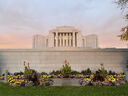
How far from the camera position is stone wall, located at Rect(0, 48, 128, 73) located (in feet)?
38.6

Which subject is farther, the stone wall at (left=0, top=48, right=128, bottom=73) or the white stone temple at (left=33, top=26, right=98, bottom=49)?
the white stone temple at (left=33, top=26, right=98, bottom=49)

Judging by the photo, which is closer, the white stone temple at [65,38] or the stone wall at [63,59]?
the stone wall at [63,59]

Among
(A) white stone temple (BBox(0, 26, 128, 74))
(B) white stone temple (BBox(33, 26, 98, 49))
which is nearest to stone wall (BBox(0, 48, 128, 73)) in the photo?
(A) white stone temple (BBox(0, 26, 128, 74))

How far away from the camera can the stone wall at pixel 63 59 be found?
464 inches

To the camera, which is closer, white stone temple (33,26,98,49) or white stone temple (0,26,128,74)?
white stone temple (0,26,128,74)

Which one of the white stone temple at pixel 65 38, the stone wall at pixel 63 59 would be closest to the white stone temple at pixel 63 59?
the stone wall at pixel 63 59

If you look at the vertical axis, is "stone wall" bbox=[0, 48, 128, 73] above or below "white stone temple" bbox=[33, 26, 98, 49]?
below

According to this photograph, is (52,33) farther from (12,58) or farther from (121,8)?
(121,8)

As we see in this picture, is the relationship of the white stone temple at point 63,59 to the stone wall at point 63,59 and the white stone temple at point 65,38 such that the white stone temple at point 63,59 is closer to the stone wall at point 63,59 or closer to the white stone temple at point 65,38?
the stone wall at point 63,59

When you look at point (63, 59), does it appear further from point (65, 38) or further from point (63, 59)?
point (65, 38)

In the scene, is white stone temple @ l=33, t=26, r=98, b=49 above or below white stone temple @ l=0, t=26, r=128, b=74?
above

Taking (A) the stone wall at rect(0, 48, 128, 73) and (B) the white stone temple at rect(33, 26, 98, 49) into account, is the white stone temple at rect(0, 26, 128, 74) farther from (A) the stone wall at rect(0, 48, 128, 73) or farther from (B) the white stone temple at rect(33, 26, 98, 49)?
(B) the white stone temple at rect(33, 26, 98, 49)

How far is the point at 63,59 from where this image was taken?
12016mm

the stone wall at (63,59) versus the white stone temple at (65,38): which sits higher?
the white stone temple at (65,38)
